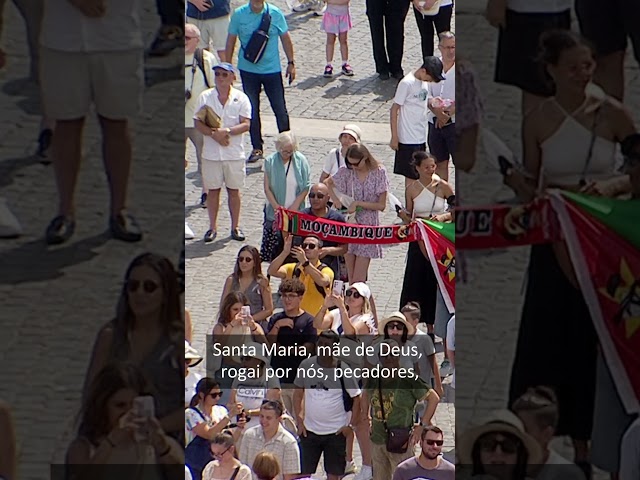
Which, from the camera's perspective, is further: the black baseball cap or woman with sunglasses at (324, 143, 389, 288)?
the black baseball cap

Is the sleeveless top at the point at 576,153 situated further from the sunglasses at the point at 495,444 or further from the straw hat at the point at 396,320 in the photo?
the straw hat at the point at 396,320

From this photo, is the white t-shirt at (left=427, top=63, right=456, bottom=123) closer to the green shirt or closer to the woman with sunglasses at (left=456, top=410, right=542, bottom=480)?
the green shirt

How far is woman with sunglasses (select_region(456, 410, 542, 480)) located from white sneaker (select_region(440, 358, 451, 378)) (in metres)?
7.10

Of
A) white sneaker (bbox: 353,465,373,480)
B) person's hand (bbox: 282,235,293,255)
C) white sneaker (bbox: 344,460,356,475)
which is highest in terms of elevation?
person's hand (bbox: 282,235,293,255)

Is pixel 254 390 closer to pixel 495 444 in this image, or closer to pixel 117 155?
pixel 495 444

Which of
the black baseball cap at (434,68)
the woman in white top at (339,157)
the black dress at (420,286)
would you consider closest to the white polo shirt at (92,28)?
the black dress at (420,286)

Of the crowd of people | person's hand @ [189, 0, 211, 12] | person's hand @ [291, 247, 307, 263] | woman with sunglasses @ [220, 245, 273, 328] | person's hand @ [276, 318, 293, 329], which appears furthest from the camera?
person's hand @ [189, 0, 211, 12]

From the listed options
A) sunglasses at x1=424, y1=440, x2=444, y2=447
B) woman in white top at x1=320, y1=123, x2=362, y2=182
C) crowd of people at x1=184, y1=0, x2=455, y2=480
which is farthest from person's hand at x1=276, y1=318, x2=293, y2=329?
woman in white top at x1=320, y1=123, x2=362, y2=182

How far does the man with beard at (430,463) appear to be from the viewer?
927cm

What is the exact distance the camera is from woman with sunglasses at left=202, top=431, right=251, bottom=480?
31.3 ft

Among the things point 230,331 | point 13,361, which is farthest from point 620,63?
point 230,331

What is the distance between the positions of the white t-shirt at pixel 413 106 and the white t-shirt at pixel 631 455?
957cm

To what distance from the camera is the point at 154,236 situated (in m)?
4.72

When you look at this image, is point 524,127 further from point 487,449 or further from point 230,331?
point 230,331
